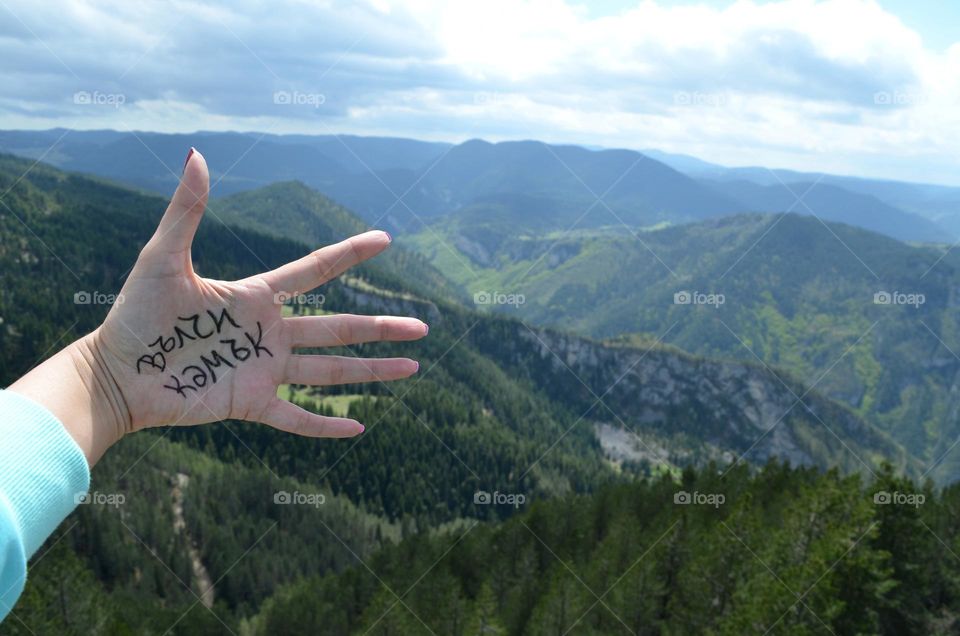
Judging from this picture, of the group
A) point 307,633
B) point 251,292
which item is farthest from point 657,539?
point 251,292

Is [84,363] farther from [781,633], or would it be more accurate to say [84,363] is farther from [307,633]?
[307,633]

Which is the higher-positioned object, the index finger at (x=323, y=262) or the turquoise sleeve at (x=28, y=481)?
the index finger at (x=323, y=262)

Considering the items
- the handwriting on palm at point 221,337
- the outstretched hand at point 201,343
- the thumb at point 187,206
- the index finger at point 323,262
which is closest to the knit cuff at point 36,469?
the outstretched hand at point 201,343

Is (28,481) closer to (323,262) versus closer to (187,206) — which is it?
(187,206)

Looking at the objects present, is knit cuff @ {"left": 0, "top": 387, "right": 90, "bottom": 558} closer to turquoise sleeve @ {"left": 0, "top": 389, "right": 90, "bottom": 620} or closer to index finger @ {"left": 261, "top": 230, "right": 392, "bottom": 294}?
turquoise sleeve @ {"left": 0, "top": 389, "right": 90, "bottom": 620}

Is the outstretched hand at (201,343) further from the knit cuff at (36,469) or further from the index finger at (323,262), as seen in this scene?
the knit cuff at (36,469)

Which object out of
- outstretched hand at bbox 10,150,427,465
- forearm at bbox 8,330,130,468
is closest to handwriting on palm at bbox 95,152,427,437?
outstretched hand at bbox 10,150,427,465
